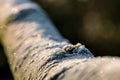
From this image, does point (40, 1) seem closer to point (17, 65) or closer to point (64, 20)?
point (64, 20)

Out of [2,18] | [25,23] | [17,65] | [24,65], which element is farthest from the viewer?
[2,18]

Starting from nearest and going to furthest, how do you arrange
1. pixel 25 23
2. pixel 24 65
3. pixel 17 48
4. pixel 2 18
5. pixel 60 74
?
pixel 60 74
pixel 24 65
pixel 17 48
pixel 25 23
pixel 2 18

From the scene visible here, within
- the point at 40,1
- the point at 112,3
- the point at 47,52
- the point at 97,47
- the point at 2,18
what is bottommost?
the point at 97,47

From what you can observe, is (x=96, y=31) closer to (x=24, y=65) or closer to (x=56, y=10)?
(x=56, y=10)

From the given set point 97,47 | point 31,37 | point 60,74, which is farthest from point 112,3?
point 60,74

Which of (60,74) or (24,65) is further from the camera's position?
(24,65)

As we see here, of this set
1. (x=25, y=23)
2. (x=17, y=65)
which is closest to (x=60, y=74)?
(x=17, y=65)

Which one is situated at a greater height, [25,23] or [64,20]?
[25,23]
